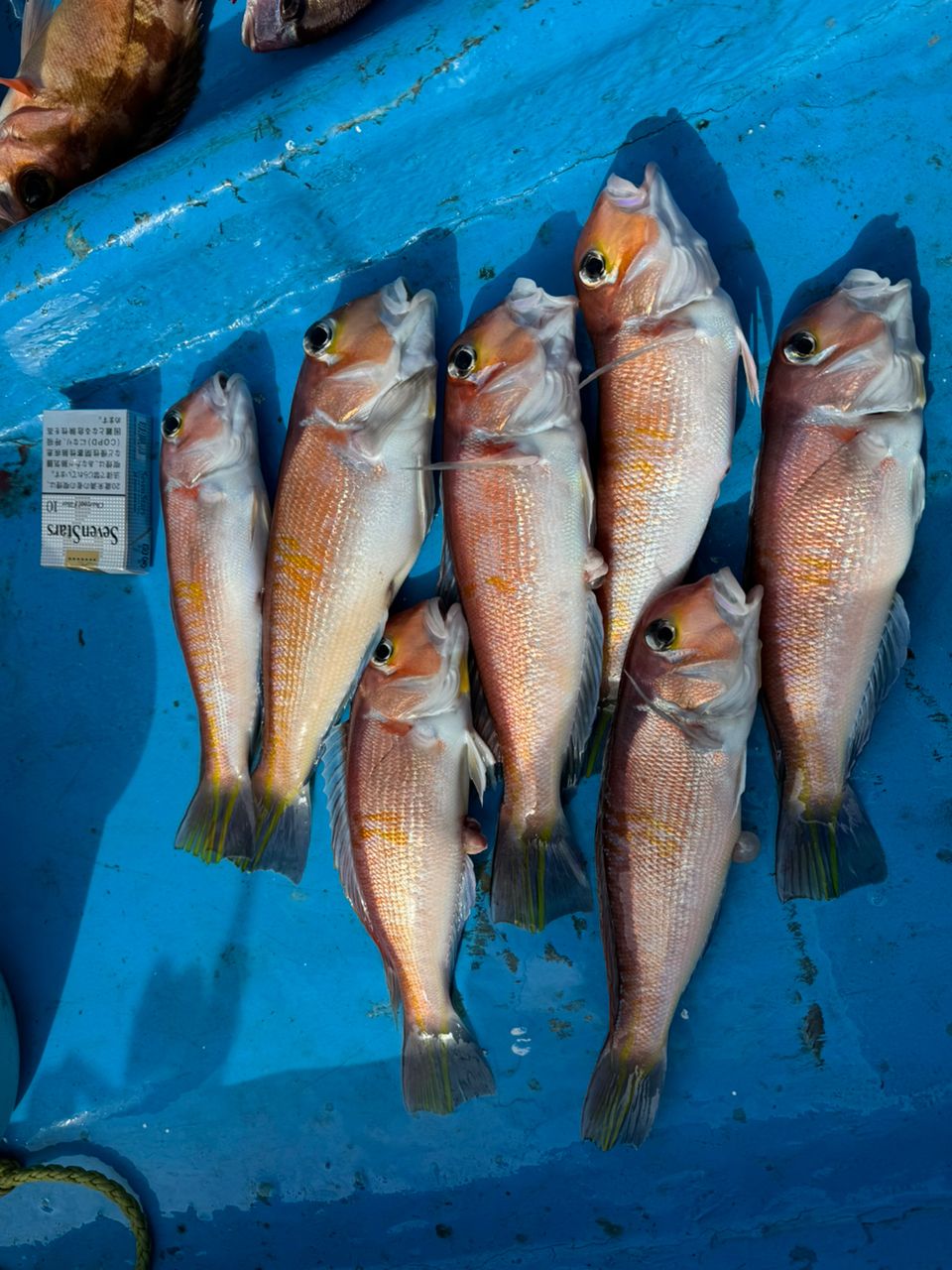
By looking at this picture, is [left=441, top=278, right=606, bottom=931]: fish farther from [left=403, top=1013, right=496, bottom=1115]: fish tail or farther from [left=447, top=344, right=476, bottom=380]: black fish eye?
[left=403, top=1013, right=496, bottom=1115]: fish tail

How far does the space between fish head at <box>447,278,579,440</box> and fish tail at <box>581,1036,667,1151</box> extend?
1505 mm

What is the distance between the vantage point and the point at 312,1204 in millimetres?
2512

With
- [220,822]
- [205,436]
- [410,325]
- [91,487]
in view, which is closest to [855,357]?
[410,325]

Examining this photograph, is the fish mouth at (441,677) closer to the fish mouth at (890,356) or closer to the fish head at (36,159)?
the fish mouth at (890,356)

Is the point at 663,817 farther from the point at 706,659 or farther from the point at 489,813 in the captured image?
the point at 489,813

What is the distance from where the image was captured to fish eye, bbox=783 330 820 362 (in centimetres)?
174

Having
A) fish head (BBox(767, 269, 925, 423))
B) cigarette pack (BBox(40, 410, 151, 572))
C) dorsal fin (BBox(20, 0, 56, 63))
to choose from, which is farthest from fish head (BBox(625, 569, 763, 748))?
dorsal fin (BBox(20, 0, 56, 63))

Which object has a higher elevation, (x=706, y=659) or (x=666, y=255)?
(x=666, y=255)

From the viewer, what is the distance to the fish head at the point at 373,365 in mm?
2000

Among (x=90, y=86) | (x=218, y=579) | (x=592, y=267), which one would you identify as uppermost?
(x=90, y=86)

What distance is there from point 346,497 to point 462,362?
0.42 meters

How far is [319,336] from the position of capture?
2010mm

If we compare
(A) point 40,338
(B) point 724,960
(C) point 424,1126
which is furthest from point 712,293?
(C) point 424,1126

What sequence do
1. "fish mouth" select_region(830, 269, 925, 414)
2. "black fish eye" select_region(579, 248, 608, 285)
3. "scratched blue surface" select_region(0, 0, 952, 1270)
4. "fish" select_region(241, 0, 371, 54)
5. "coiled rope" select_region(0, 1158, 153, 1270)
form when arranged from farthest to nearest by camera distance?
1. "coiled rope" select_region(0, 1158, 153, 1270)
2. "fish" select_region(241, 0, 371, 54)
3. "scratched blue surface" select_region(0, 0, 952, 1270)
4. "black fish eye" select_region(579, 248, 608, 285)
5. "fish mouth" select_region(830, 269, 925, 414)
